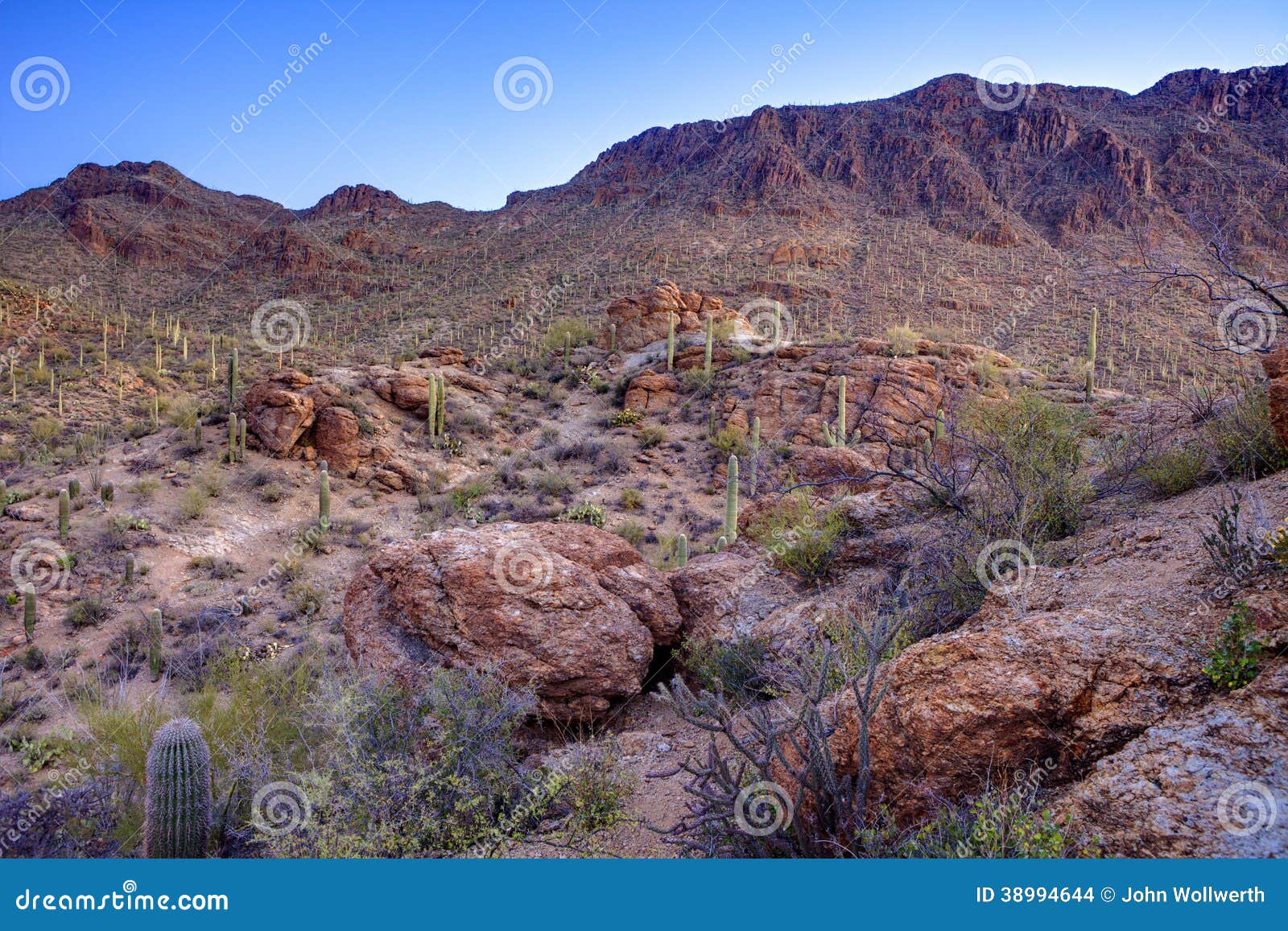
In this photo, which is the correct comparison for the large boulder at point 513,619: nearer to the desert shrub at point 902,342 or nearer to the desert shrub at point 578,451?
the desert shrub at point 578,451

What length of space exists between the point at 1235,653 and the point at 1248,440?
9.35 ft

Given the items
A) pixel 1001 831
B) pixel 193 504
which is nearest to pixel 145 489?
pixel 193 504

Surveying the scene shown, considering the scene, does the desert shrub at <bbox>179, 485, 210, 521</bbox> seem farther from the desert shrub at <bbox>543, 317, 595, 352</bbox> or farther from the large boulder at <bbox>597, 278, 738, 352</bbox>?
the large boulder at <bbox>597, 278, 738, 352</bbox>

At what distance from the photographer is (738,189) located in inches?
1708

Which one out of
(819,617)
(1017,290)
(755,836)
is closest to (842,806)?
(755,836)

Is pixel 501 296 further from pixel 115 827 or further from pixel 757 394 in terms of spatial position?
pixel 115 827
